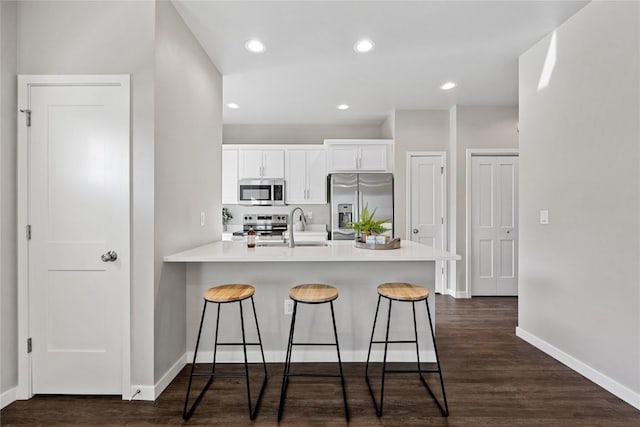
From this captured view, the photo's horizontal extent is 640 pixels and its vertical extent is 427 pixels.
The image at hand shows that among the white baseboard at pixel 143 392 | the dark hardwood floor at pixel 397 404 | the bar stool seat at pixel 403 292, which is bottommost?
the dark hardwood floor at pixel 397 404

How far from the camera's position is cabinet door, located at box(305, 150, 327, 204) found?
5137 mm

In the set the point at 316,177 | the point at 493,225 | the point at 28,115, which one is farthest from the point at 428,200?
the point at 28,115

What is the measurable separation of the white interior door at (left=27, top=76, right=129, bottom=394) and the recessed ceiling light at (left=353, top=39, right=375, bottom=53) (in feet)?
6.46

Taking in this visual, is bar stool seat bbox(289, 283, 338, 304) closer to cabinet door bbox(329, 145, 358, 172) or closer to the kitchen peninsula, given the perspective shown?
the kitchen peninsula

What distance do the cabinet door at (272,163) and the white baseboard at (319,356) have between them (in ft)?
10.2

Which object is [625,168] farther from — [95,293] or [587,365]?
[95,293]

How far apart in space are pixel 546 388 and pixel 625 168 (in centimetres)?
157

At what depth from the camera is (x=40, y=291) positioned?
6.82 ft

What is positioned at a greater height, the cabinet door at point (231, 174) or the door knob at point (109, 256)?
the cabinet door at point (231, 174)

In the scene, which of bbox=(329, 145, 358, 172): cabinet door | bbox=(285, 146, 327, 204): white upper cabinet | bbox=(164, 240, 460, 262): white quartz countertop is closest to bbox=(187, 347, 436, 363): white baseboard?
bbox=(164, 240, 460, 262): white quartz countertop

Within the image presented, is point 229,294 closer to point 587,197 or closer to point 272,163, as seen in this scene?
point 587,197

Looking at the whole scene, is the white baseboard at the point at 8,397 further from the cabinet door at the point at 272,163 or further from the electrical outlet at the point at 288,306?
the cabinet door at the point at 272,163

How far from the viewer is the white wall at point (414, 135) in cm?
477

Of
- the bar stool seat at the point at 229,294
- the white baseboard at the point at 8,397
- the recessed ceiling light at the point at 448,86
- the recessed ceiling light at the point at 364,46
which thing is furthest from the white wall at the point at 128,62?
the recessed ceiling light at the point at 448,86
